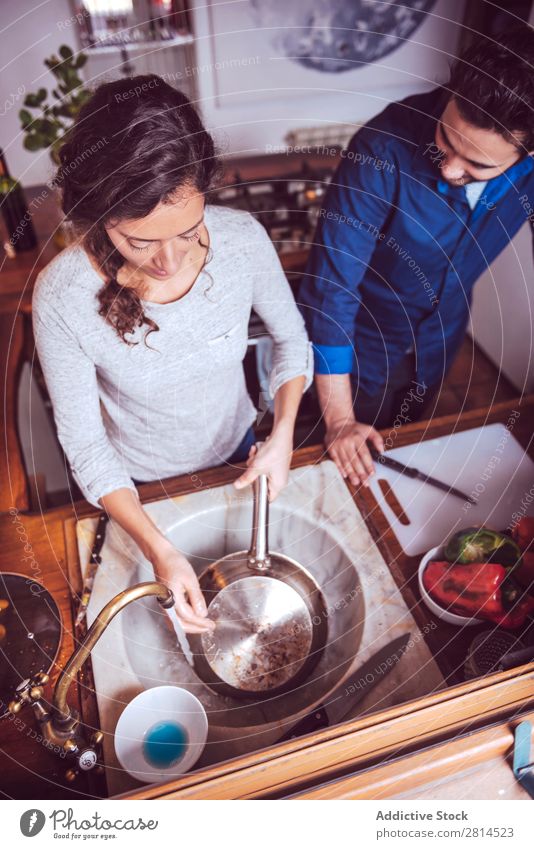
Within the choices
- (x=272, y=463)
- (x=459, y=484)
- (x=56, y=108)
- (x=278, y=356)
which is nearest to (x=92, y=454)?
(x=272, y=463)

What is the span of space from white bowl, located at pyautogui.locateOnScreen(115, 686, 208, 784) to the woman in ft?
0.31

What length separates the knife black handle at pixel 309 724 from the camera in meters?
0.65

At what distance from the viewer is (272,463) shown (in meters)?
0.85

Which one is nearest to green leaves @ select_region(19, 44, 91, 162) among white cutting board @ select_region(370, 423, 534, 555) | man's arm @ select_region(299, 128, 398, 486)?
man's arm @ select_region(299, 128, 398, 486)

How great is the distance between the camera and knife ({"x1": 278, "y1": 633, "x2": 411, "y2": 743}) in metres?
0.67

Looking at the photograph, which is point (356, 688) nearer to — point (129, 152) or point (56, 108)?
point (129, 152)

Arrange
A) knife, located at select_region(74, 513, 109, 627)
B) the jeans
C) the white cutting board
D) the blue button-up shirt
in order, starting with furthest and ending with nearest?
the jeans → the blue button-up shirt → the white cutting board → knife, located at select_region(74, 513, 109, 627)

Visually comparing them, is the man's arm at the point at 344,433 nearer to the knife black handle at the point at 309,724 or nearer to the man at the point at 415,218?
the man at the point at 415,218

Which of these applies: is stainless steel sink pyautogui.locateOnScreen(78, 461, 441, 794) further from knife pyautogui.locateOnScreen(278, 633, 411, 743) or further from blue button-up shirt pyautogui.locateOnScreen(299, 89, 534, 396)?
blue button-up shirt pyautogui.locateOnScreen(299, 89, 534, 396)

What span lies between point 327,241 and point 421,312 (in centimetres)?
31

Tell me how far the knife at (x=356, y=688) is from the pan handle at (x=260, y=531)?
0.19m
